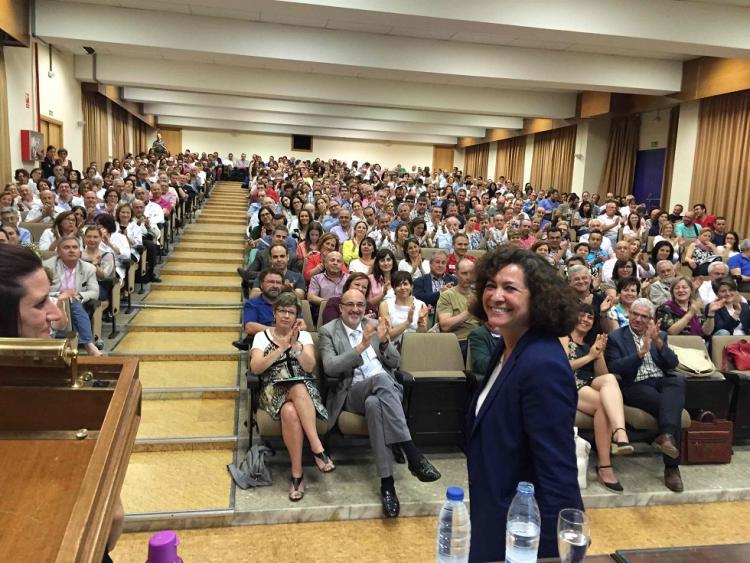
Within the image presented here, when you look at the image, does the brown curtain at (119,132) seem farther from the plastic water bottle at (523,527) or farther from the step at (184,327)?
the plastic water bottle at (523,527)

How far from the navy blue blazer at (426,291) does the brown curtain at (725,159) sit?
19.2 ft

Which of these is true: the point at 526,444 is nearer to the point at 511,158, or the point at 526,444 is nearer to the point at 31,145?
the point at 31,145

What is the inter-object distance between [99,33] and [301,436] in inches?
251

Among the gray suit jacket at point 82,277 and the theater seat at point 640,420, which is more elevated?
the gray suit jacket at point 82,277

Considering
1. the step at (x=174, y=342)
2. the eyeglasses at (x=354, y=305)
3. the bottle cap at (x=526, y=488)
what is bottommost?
the step at (x=174, y=342)

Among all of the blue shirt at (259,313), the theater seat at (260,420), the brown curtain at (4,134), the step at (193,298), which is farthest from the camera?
the brown curtain at (4,134)

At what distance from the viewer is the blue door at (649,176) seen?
9.80 meters

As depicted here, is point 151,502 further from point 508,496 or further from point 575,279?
point 575,279

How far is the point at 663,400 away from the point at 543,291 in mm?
2297

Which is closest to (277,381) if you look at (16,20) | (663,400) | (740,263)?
(663,400)

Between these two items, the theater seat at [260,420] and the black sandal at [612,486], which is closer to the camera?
the theater seat at [260,420]

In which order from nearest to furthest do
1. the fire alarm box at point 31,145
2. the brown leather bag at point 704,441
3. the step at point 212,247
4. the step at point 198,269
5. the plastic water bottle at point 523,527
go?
the plastic water bottle at point 523,527
the brown leather bag at point 704,441
the step at point 198,269
the step at point 212,247
the fire alarm box at point 31,145

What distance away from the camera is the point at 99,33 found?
686 cm

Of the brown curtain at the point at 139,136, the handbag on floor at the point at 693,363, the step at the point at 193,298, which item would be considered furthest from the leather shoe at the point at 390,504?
the brown curtain at the point at 139,136
